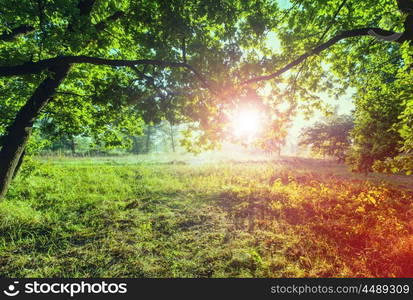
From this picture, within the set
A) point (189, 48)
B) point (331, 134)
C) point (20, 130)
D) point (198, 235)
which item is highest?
point (189, 48)

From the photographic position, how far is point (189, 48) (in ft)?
14.2

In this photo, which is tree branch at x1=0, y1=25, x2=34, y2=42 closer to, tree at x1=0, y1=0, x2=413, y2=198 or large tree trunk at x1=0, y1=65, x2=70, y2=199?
tree at x1=0, y1=0, x2=413, y2=198

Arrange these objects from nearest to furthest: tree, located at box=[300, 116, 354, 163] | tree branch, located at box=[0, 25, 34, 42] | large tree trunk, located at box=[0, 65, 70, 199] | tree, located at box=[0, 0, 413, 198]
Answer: tree, located at box=[0, 0, 413, 198] < tree branch, located at box=[0, 25, 34, 42] < large tree trunk, located at box=[0, 65, 70, 199] < tree, located at box=[300, 116, 354, 163]

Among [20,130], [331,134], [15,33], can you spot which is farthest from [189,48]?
[331,134]

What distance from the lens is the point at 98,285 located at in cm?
370

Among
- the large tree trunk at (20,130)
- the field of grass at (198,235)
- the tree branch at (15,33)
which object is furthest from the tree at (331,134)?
the tree branch at (15,33)

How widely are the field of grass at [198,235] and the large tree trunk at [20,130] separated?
1.93 meters

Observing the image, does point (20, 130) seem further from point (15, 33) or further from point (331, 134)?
point (331, 134)

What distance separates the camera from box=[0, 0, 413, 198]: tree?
152 inches

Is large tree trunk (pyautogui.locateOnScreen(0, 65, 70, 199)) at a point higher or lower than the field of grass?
higher

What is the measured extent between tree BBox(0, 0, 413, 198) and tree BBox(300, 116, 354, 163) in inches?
692

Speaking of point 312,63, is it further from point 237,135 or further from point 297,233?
point 297,233

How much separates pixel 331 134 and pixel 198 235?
22286 mm

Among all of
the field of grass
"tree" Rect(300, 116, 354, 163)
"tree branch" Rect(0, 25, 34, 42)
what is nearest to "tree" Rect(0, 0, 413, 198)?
"tree branch" Rect(0, 25, 34, 42)
